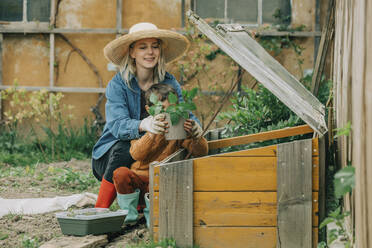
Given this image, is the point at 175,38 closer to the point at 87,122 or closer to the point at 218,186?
the point at 218,186

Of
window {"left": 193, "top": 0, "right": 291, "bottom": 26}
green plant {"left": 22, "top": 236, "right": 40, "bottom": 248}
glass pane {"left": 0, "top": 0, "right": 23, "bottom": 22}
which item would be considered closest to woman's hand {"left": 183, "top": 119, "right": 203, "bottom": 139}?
green plant {"left": 22, "top": 236, "right": 40, "bottom": 248}

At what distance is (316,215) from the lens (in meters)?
2.53

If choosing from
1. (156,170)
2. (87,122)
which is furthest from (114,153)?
(87,122)

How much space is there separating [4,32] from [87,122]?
1727 mm

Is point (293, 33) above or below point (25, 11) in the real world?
below

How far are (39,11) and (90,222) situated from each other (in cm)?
511

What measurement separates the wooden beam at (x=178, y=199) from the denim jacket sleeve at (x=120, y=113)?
0.62 meters

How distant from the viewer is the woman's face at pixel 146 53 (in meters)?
3.41

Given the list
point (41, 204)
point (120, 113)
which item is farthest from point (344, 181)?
point (41, 204)

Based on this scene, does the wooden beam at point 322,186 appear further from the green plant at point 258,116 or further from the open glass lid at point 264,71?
the green plant at point 258,116

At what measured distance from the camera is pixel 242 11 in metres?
6.93

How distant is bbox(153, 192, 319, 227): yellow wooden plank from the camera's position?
2.55 m

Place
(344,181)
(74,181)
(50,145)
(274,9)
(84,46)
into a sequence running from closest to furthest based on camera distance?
(344,181)
(74,181)
(50,145)
(274,9)
(84,46)

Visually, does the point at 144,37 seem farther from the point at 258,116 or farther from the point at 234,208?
the point at 234,208
